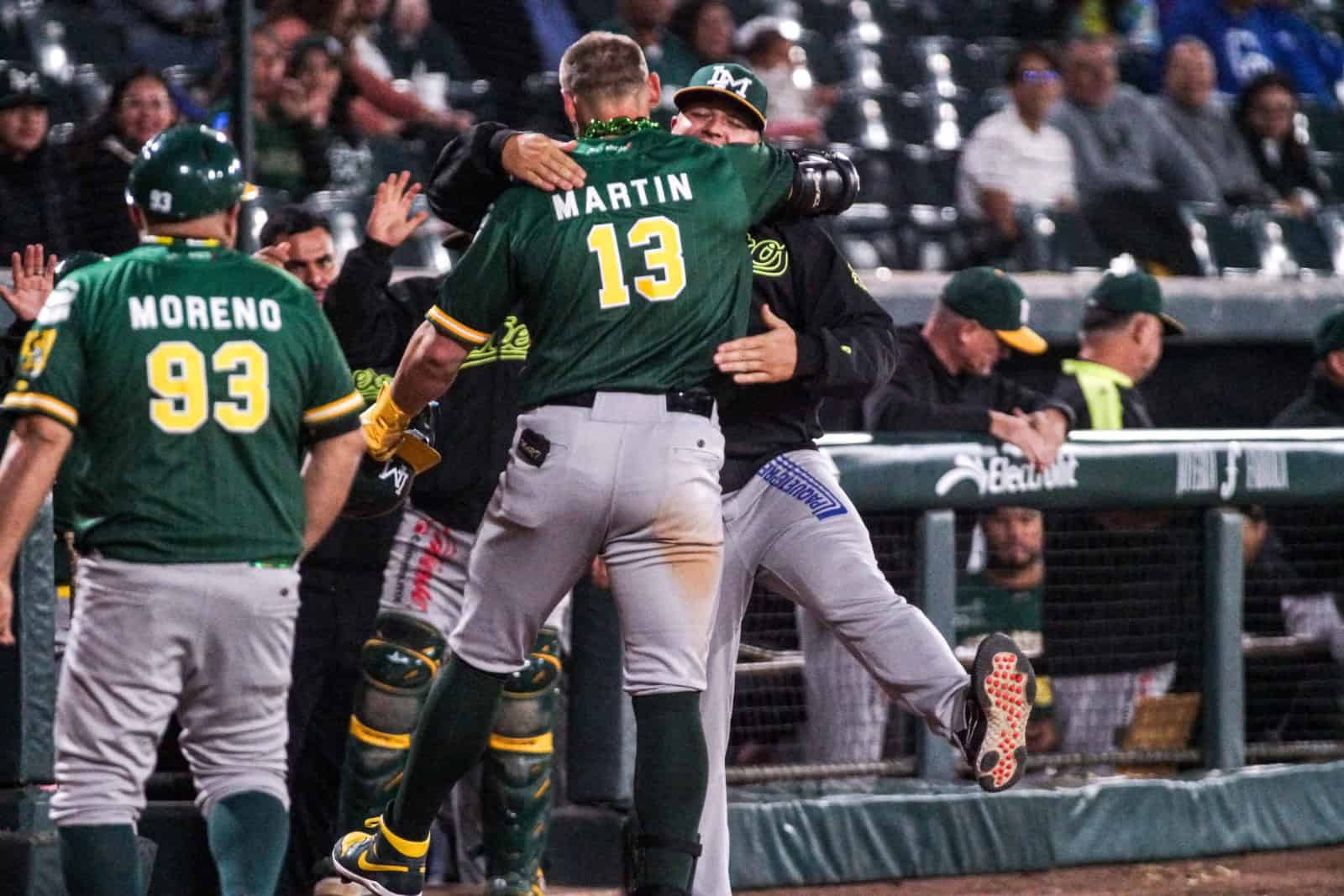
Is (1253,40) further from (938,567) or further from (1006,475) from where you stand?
(938,567)

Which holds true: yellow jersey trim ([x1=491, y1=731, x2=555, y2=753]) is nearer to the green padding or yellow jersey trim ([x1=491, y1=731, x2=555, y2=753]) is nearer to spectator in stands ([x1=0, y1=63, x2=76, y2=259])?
the green padding

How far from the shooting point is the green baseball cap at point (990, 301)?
628cm

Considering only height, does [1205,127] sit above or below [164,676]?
above

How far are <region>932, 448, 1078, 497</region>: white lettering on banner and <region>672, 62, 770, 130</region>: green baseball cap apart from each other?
1.50 m

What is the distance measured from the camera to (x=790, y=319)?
15.8ft

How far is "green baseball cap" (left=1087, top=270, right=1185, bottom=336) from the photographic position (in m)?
7.00

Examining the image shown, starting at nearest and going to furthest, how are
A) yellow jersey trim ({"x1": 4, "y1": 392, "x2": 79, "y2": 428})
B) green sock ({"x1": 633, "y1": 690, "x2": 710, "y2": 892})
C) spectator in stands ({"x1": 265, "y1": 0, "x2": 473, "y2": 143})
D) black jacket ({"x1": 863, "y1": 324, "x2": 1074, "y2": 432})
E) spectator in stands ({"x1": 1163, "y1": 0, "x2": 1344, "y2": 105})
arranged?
1. yellow jersey trim ({"x1": 4, "y1": 392, "x2": 79, "y2": 428})
2. green sock ({"x1": 633, "y1": 690, "x2": 710, "y2": 892})
3. black jacket ({"x1": 863, "y1": 324, "x2": 1074, "y2": 432})
4. spectator in stands ({"x1": 265, "y1": 0, "x2": 473, "y2": 143})
5. spectator in stands ({"x1": 1163, "y1": 0, "x2": 1344, "y2": 105})

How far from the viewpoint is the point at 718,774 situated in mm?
4531

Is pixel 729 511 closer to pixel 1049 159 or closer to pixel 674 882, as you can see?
pixel 674 882

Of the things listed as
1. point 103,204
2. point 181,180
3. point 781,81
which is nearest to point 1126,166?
point 781,81

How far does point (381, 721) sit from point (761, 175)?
5.25 ft

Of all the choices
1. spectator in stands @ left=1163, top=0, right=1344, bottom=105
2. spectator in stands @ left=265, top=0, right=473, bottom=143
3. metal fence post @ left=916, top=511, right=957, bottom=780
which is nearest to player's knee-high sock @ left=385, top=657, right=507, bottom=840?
metal fence post @ left=916, top=511, right=957, bottom=780

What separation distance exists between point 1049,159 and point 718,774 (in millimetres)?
5972

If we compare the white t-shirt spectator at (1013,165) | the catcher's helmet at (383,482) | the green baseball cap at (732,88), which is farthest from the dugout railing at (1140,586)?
the white t-shirt spectator at (1013,165)
